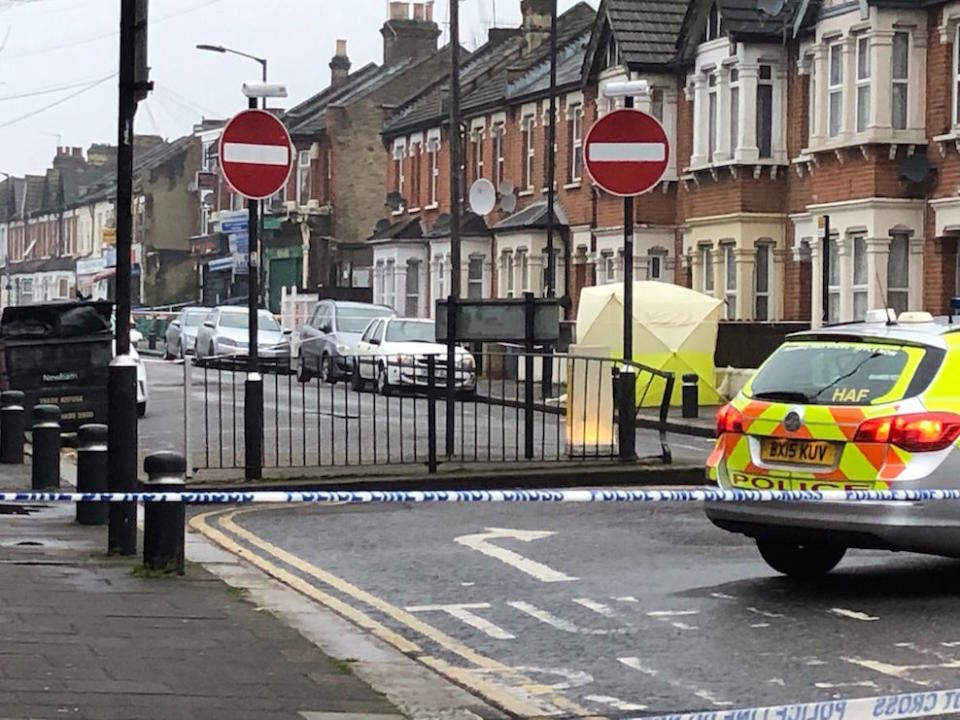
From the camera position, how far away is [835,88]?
33000 mm

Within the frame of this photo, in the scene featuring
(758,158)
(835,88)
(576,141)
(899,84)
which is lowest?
(758,158)

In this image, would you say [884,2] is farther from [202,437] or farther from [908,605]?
[908,605]

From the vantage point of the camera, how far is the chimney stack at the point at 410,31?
71.6 meters

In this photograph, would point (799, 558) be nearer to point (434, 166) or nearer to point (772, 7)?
point (772, 7)

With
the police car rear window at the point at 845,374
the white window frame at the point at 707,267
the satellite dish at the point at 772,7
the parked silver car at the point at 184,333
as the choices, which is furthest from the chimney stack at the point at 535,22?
the police car rear window at the point at 845,374

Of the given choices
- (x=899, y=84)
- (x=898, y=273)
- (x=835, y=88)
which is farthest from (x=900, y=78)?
(x=898, y=273)

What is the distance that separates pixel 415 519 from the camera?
46.0ft

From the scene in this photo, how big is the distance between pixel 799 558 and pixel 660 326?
2007 cm

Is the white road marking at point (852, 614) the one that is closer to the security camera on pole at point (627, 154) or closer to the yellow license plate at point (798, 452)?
the yellow license plate at point (798, 452)

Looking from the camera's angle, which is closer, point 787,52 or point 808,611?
point 808,611

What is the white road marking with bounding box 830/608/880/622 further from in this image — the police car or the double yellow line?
the double yellow line

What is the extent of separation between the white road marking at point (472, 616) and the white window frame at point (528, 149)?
38.7m

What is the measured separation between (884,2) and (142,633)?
995 inches

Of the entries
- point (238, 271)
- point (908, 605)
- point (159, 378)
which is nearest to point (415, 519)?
point (908, 605)
